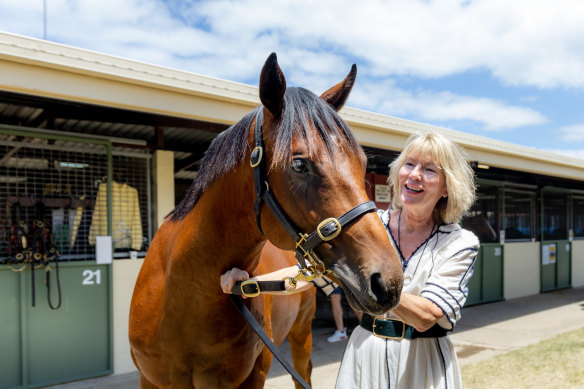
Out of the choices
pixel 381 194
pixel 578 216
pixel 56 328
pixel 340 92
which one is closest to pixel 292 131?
pixel 340 92

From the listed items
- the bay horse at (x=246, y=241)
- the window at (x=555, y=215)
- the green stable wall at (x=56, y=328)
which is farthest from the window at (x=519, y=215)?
the bay horse at (x=246, y=241)

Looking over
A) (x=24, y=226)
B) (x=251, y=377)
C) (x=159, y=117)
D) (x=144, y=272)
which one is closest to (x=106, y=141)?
(x=159, y=117)

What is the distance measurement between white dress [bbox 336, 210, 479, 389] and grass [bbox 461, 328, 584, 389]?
3.12 m

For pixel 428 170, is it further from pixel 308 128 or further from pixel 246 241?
pixel 246 241

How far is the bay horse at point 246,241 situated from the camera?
1.21 metres


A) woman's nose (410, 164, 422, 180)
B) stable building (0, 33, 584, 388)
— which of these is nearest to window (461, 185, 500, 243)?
stable building (0, 33, 584, 388)

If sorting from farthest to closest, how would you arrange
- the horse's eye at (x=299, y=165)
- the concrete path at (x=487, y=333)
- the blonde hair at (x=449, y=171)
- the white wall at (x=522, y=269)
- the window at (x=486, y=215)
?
1. the white wall at (x=522, y=269)
2. the window at (x=486, y=215)
3. the concrete path at (x=487, y=333)
4. the blonde hair at (x=449, y=171)
5. the horse's eye at (x=299, y=165)

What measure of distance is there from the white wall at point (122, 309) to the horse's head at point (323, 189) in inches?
149

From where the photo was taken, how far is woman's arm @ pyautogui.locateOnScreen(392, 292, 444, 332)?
4.56ft

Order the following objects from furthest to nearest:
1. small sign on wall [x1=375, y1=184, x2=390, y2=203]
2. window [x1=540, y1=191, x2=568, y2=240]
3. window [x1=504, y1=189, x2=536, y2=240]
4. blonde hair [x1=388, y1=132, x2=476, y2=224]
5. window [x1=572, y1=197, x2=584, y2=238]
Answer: window [x1=572, y1=197, x2=584, y2=238] < window [x1=540, y1=191, x2=568, y2=240] < window [x1=504, y1=189, x2=536, y2=240] < small sign on wall [x1=375, y1=184, x2=390, y2=203] < blonde hair [x1=388, y1=132, x2=476, y2=224]

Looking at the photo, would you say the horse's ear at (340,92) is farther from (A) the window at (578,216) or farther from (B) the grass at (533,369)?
(A) the window at (578,216)

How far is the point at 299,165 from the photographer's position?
1287 millimetres

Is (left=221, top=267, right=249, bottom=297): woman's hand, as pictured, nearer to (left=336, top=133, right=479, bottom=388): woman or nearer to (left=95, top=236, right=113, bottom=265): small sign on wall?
(left=336, top=133, right=479, bottom=388): woman

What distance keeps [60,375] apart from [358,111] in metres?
4.78
